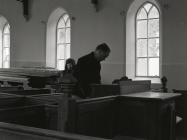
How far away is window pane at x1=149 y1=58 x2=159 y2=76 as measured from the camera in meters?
8.98

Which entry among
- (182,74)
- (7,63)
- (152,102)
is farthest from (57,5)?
(152,102)

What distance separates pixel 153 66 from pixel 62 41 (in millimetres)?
3783

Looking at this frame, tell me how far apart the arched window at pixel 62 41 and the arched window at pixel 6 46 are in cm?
270

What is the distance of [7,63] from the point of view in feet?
42.7

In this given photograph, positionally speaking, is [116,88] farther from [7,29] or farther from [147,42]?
[7,29]

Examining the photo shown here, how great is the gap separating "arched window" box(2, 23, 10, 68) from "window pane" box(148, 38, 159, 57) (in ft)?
21.1

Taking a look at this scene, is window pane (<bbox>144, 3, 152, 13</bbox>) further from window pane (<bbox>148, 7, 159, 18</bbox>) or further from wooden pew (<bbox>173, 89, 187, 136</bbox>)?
wooden pew (<bbox>173, 89, 187, 136</bbox>)

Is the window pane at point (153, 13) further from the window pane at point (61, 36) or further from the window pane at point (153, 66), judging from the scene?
the window pane at point (61, 36)

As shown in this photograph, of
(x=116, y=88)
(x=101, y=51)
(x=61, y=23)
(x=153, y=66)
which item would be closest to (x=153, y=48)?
(x=153, y=66)

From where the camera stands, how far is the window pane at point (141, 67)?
9.24 meters

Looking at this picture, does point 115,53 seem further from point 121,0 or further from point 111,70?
point 121,0

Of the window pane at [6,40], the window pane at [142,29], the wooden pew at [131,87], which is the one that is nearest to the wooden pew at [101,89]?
the wooden pew at [131,87]

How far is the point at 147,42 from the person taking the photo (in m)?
9.19

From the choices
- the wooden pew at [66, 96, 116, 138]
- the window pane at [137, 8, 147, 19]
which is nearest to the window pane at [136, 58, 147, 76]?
the window pane at [137, 8, 147, 19]
